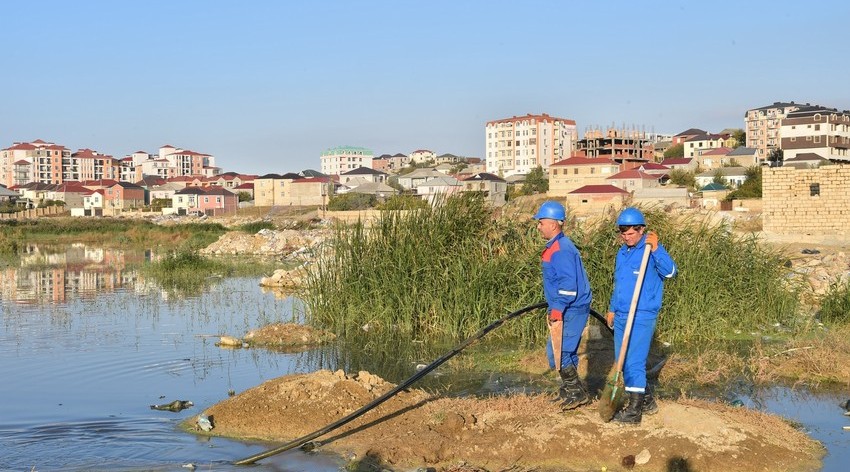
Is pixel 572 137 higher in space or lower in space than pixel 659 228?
higher

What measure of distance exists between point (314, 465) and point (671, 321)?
802 cm

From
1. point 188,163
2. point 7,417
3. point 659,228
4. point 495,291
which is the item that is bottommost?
point 7,417

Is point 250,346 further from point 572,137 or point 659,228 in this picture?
point 572,137

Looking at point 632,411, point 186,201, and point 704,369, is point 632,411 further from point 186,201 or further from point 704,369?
point 186,201

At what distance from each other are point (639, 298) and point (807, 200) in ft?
96.6

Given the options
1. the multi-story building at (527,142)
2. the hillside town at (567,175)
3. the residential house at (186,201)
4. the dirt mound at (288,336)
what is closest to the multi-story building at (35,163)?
the hillside town at (567,175)

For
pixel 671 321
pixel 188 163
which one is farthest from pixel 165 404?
pixel 188 163

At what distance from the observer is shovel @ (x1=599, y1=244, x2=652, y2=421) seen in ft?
24.3

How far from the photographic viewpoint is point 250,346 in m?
14.9

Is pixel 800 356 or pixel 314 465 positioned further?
pixel 800 356

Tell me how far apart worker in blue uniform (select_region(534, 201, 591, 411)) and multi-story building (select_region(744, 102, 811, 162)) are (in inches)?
5152

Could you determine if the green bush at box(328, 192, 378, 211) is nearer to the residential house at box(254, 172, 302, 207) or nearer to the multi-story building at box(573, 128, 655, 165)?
the residential house at box(254, 172, 302, 207)

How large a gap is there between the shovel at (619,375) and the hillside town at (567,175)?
29.2m

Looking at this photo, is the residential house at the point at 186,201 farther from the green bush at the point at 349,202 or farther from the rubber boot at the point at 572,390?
the rubber boot at the point at 572,390
